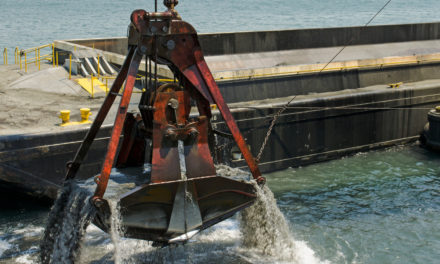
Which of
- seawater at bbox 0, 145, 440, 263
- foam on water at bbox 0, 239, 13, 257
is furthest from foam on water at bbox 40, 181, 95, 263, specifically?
foam on water at bbox 0, 239, 13, 257

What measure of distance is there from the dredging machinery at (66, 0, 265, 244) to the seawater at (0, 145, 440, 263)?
5.22 feet

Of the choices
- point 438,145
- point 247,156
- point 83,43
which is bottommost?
point 438,145

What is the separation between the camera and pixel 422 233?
14102 mm

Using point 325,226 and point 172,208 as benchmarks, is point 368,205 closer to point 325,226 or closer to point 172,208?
point 325,226

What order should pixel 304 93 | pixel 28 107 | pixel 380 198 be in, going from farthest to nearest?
pixel 304 93 → pixel 28 107 → pixel 380 198

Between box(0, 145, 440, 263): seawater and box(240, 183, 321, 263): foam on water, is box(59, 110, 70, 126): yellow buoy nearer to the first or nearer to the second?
box(0, 145, 440, 263): seawater

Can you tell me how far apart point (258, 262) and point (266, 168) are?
278 inches

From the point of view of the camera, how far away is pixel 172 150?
9.70 metres

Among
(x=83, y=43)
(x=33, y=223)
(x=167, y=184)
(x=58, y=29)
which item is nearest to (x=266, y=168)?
(x=33, y=223)

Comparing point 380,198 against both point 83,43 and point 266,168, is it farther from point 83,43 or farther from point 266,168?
point 83,43

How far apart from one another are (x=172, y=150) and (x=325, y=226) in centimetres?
628

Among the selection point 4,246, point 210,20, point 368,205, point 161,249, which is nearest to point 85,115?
point 4,246

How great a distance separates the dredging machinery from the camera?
30.6ft

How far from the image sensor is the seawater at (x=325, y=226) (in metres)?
12.6
